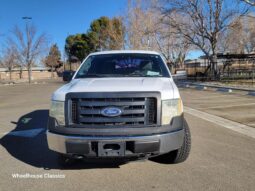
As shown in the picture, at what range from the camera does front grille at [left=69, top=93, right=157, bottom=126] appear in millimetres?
4004

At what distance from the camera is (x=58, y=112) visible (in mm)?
4176

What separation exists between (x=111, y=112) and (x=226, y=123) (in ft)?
17.2

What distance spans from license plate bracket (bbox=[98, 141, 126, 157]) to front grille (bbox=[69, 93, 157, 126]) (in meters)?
0.27

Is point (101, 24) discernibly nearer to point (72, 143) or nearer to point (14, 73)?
point (14, 73)

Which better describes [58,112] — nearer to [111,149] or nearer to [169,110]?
[111,149]

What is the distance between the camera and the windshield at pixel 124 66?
17.8ft

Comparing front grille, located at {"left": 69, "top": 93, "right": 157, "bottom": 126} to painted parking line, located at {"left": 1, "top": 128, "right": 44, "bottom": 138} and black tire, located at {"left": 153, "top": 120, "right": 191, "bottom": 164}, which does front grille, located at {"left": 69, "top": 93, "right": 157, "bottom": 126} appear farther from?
painted parking line, located at {"left": 1, "top": 128, "right": 44, "bottom": 138}

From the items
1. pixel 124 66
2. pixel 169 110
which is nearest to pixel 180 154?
pixel 169 110

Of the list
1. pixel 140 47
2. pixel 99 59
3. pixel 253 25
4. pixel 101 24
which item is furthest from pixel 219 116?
pixel 101 24

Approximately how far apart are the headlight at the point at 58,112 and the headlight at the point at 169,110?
1332 millimetres

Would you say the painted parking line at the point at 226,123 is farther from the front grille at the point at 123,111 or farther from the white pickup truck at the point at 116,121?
the front grille at the point at 123,111

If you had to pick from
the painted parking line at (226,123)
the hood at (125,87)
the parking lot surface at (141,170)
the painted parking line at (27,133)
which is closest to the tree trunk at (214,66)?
the painted parking line at (226,123)

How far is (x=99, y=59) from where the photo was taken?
592cm

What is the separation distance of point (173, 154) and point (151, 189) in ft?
3.06
